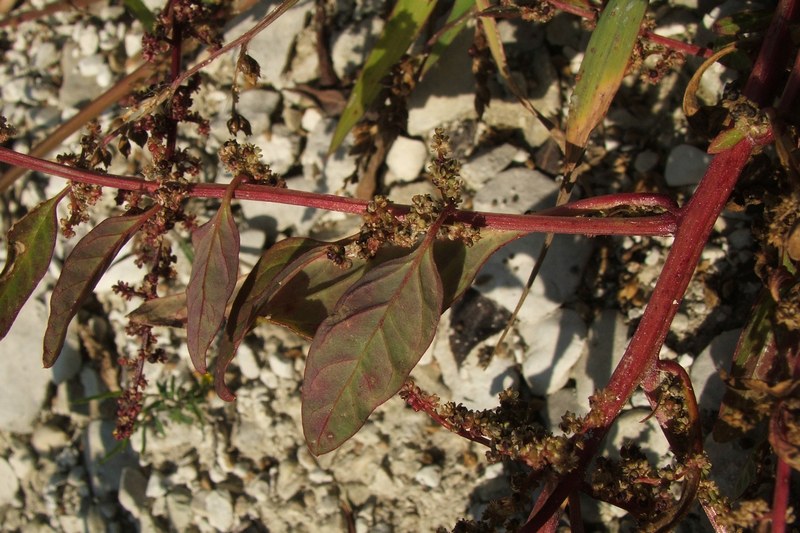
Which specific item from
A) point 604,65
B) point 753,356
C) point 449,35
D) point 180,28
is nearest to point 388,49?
point 449,35

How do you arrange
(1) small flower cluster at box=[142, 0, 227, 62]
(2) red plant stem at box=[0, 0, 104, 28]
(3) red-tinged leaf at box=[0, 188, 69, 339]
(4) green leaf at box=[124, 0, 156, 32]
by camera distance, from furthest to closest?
(2) red plant stem at box=[0, 0, 104, 28], (4) green leaf at box=[124, 0, 156, 32], (1) small flower cluster at box=[142, 0, 227, 62], (3) red-tinged leaf at box=[0, 188, 69, 339]

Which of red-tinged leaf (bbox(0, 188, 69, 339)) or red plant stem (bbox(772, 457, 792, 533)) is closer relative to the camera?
red plant stem (bbox(772, 457, 792, 533))

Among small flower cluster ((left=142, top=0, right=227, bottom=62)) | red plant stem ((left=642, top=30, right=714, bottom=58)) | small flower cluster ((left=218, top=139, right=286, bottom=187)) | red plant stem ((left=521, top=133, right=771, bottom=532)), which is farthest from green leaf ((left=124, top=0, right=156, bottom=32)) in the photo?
red plant stem ((left=521, top=133, right=771, bottom=532))

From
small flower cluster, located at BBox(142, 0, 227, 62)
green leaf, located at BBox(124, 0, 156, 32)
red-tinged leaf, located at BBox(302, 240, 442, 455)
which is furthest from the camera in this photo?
green leaf, located at BBox(124, 0, 156, 32)

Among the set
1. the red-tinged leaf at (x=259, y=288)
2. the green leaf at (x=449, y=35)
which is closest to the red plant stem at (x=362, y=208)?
the red-tinged leaf at (x=259, y=288)

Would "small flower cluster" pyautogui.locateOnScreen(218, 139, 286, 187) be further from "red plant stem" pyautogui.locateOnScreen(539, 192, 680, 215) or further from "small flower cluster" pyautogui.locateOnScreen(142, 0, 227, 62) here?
"red plant stem" pyautogui.locateOnScreen(539, 192, 680, 215)

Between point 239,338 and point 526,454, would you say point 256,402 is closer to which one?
point 239,338
